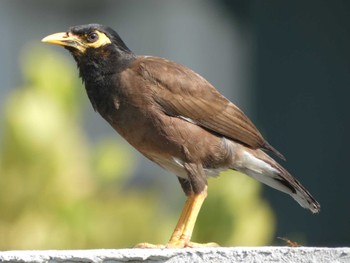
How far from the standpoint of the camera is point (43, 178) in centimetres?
691

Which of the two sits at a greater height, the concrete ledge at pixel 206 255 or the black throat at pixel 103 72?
the black throat at pixel 103 72

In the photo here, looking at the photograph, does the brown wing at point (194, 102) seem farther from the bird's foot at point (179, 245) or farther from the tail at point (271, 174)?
the bird's foot at point (179, 245)

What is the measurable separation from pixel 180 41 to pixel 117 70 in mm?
5322

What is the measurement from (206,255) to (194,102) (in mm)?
1449

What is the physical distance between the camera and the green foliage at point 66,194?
683 cm

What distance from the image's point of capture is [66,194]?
22.9ft

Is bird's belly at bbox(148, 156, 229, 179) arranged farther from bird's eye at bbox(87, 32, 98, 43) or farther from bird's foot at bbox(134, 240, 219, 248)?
bird's eye at bbox(87, 32, 98, 43)

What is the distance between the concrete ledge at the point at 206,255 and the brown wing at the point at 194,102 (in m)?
1.27

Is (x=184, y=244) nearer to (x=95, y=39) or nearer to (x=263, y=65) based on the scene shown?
(x=95, y=39)

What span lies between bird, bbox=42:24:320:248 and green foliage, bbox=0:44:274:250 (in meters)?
0.91

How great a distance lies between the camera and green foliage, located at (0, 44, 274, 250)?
22.4 ft

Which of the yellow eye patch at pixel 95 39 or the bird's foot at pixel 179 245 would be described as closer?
the bird's foot at pixel 179 245

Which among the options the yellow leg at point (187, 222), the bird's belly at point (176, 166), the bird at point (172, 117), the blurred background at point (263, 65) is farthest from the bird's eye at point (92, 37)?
the blurred background at point (263, 65)

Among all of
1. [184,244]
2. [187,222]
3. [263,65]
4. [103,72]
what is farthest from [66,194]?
[263,65]
